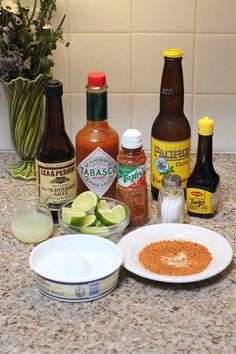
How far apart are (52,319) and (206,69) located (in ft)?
2.39

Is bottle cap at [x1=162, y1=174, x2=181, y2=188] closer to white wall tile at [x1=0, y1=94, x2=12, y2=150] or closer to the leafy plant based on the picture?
the leafy plant

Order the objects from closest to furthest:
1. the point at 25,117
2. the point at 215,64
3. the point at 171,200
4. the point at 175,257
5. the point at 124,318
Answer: the point at 124,318, the point at 175,257, the point at 171,200, the point at 25,117, the point at 215,64

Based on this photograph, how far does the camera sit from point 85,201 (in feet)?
3.95

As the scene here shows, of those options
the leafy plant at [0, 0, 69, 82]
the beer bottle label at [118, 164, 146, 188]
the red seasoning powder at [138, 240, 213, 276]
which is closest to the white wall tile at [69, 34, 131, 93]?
the leafy plant at [0, 0, 69, 82]

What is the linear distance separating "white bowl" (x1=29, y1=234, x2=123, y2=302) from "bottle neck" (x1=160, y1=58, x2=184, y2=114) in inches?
12.1

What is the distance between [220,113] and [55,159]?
481 mm

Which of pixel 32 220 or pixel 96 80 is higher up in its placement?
pixel 96 80

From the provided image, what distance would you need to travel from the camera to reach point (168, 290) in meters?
1.06

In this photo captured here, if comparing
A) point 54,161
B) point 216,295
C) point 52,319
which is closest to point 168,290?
point 216,295

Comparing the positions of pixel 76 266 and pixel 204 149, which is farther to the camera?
pixel 204 149

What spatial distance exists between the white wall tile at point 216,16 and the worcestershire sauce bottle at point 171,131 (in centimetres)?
24

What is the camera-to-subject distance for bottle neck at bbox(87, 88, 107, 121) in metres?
1.20

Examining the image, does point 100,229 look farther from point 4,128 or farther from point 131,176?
point 4,128

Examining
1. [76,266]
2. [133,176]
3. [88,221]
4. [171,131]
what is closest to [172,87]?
[171,131]
